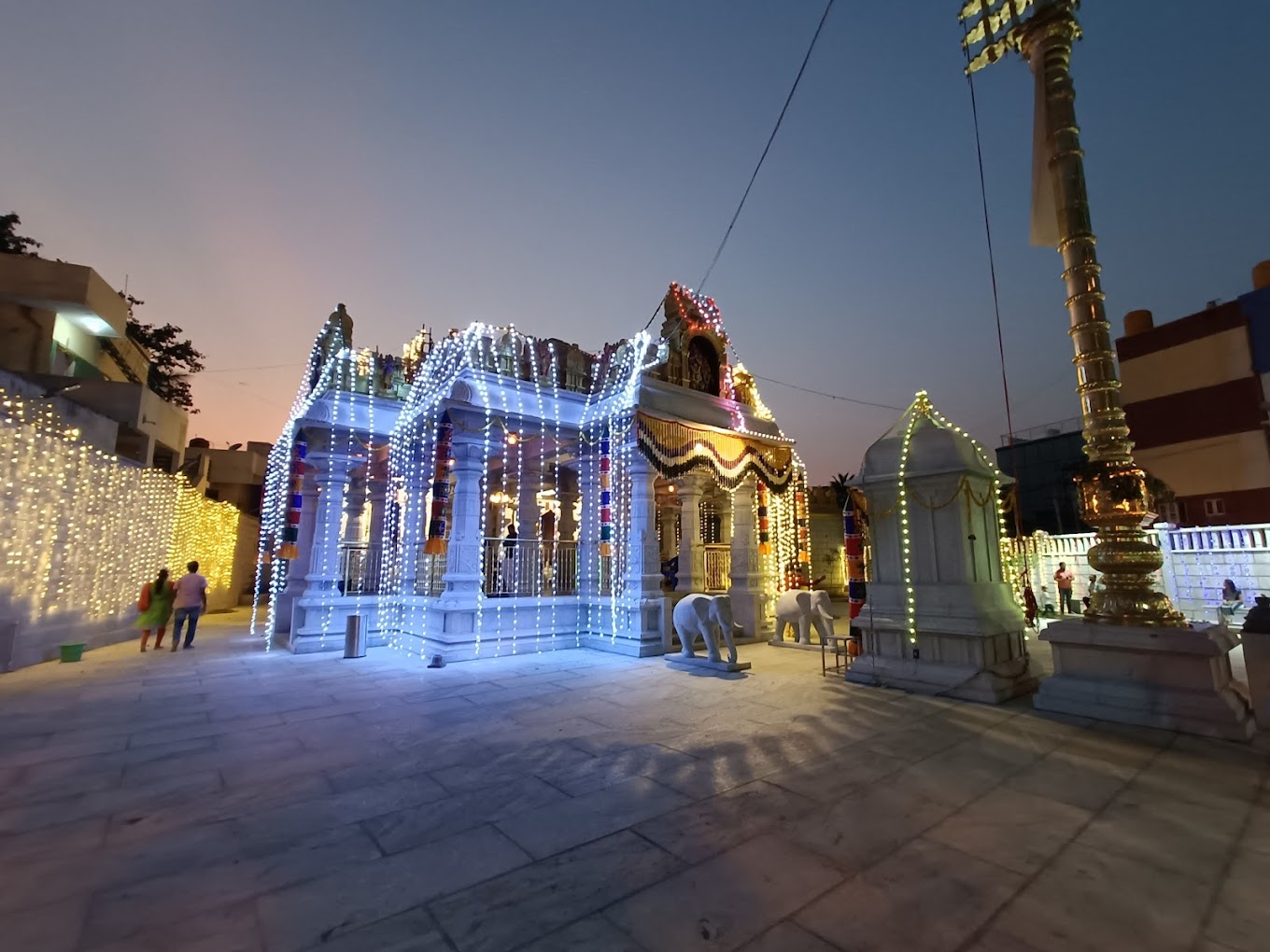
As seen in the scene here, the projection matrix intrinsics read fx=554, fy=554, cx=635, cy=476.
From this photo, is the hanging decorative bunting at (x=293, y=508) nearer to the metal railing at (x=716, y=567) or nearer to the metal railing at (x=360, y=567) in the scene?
the metal railing at (x=360, y=567)

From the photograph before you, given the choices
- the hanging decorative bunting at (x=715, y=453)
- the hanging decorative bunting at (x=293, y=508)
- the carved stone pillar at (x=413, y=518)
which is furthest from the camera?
the carved stone pillar at (x=413, y=518)

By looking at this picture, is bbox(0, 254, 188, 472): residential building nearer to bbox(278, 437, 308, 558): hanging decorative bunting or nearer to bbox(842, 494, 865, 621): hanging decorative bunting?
bbox(278, 437, 308, 558): hanging decorative bunting

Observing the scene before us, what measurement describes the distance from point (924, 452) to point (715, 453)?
4126mm

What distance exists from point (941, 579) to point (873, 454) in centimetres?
189

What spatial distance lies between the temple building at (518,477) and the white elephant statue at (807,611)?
1.51 meters

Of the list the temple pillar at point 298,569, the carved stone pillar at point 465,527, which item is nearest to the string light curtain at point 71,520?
the temple pillar at point 298,569

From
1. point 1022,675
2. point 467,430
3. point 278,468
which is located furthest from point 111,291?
point 1022,675

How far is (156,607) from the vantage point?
1037 centimetres

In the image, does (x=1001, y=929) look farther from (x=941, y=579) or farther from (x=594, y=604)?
(x=594, y=604)

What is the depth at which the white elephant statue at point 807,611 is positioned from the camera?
9.41 metres

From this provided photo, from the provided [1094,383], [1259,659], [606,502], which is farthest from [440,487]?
[1259,659]

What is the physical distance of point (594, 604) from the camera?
1055cm

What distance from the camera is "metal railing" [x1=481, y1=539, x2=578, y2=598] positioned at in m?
10.5

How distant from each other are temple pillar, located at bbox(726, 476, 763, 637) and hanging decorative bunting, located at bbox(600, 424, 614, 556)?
3007 millimetres
